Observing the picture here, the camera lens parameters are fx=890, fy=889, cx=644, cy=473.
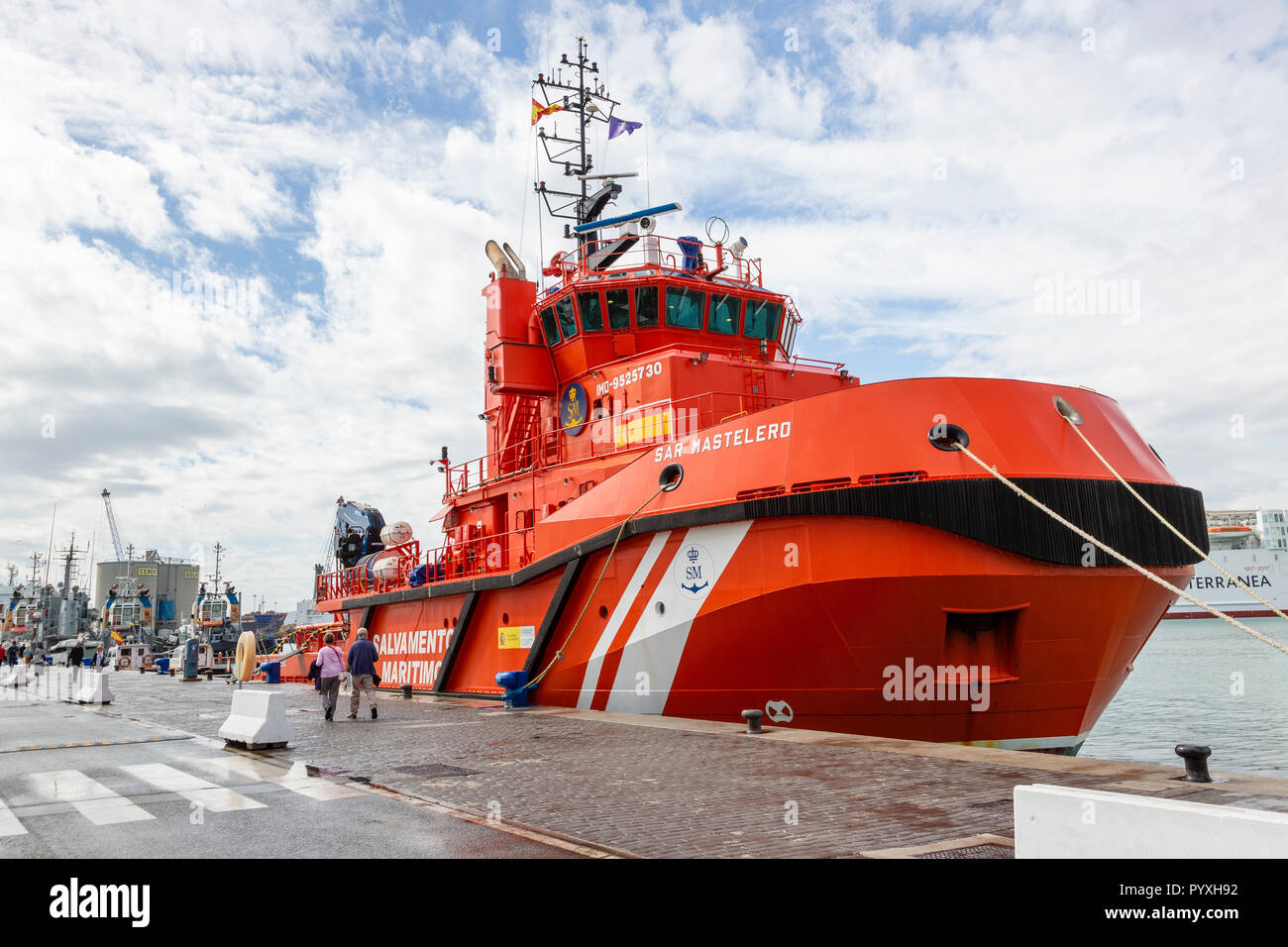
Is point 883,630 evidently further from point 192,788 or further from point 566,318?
point 566,318

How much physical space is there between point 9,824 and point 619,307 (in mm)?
10663

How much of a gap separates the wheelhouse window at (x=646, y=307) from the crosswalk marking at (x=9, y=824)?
34.2 feet

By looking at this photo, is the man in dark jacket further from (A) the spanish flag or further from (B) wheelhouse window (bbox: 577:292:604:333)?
(A) the spanish flag

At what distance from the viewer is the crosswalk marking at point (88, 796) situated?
6.04 metres

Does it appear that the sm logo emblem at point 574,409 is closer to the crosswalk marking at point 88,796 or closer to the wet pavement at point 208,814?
the wet pavement at point 208,814

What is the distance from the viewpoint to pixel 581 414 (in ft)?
48.1

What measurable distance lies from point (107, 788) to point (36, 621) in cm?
9151

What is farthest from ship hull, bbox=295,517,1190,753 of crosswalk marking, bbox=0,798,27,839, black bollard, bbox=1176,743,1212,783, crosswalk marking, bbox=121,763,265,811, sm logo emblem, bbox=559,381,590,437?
crosswalk marking, bbox=0,798,27,839

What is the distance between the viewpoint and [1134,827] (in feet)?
10.5

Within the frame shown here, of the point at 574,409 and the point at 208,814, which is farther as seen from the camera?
the point at 574,409

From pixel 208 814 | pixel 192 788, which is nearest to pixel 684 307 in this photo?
pixel 192 788

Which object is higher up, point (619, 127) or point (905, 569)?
point (619, 127)

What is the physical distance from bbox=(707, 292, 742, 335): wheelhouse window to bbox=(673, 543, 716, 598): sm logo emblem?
550 cm
